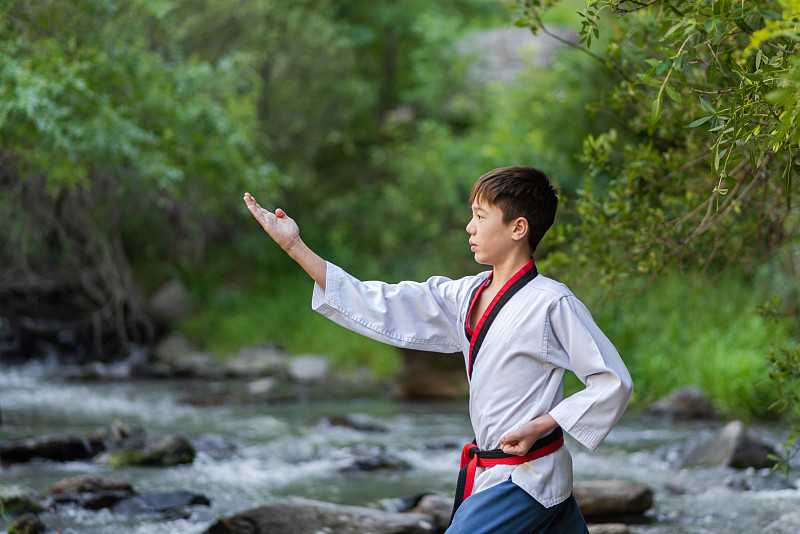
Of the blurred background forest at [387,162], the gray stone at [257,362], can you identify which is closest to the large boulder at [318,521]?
the blurred background forest at [387,162]

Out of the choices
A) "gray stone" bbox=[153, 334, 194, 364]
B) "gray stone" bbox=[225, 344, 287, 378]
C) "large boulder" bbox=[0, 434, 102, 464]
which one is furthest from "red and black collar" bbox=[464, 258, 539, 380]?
"gray stone" bbox=[153, 334, 194, 364]

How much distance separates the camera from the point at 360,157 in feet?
56.8

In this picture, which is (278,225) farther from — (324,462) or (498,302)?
(324,462)

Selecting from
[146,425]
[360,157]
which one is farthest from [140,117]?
[360,157]

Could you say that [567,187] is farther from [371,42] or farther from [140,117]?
[371,42]

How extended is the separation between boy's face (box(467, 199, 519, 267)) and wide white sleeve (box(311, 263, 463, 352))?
0.23m

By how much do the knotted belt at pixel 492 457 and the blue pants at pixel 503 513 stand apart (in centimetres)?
6

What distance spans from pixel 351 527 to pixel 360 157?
13236mm

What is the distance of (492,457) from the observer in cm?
239

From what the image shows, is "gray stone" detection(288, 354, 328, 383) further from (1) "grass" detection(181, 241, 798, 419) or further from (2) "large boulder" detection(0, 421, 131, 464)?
(2) "large boulder" detection(0, 421, 131, 464)

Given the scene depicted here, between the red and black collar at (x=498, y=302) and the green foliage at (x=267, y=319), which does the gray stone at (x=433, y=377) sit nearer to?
the green foliage at (x=267, y=319)

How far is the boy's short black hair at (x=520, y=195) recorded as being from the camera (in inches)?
95.7

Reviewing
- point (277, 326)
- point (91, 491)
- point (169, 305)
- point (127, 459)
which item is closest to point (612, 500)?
point (91, 491)

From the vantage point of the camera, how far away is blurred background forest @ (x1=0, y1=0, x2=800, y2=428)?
12.6ft
